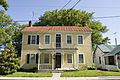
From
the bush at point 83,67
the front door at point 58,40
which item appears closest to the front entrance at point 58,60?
the front door at point 58,40

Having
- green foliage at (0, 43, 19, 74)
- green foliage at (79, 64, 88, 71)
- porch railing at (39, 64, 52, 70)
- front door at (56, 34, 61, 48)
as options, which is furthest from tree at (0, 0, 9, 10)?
green foliage at (79, 64, 88, 71)

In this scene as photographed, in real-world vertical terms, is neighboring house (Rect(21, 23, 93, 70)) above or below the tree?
below

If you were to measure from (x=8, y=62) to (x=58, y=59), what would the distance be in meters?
8.72

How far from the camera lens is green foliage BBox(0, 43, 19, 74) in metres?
19.6

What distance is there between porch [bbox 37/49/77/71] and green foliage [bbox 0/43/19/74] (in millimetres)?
5191

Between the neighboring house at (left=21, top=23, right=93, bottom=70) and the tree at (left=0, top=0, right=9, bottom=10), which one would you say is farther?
the neighboring house at (left=21, top=23, right=93, bottom=70)

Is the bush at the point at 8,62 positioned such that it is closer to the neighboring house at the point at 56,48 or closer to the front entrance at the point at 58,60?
the neighboring house at the point at 56,48

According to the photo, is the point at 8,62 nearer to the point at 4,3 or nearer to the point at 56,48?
the point at 4,3

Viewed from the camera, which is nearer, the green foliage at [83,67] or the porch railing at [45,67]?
the porch railing at [45,67]

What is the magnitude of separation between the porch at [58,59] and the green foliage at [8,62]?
519 cm

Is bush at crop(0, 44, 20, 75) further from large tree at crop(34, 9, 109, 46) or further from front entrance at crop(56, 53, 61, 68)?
large tree at crop(34, 9, 109, 46)

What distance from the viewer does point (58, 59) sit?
86.5ft

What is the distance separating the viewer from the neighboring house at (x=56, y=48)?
25.5 metres

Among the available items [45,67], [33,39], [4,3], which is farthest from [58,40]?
[4,3]
